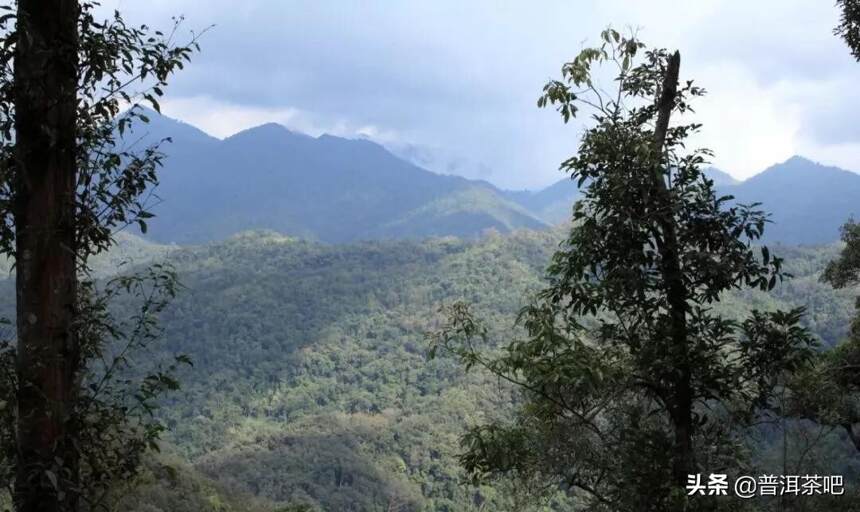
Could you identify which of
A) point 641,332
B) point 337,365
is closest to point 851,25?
point 641,332

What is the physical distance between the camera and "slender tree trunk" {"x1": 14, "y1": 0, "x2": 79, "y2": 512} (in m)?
2.50

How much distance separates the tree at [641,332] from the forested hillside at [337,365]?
21532 mm

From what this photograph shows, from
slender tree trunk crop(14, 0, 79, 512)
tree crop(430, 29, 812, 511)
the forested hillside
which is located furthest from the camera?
the forested hillside

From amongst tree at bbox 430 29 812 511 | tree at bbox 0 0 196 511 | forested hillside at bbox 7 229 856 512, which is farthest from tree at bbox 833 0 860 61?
forested hillside at bbox 7 229 856 512

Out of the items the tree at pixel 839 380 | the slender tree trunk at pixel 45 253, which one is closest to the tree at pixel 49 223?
the slender tree trunk at pixel 45 253

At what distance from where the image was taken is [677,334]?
13.0 feet

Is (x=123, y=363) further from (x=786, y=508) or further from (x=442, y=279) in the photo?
(x=442, y=279)

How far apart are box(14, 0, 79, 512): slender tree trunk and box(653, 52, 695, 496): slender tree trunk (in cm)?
315

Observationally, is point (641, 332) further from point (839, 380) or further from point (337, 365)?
point (337, 365)

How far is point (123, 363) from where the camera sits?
3008mm

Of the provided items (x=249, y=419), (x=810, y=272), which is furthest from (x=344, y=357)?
(x=810, y=272)

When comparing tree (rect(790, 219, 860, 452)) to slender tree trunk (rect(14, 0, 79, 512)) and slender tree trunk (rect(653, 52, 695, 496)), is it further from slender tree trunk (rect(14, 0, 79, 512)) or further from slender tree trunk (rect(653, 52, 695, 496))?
slender tree trunk (rect(14, 0, 79, 512))

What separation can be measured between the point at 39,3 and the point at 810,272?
283 feet

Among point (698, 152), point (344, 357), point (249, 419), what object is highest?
point (698, 152)
